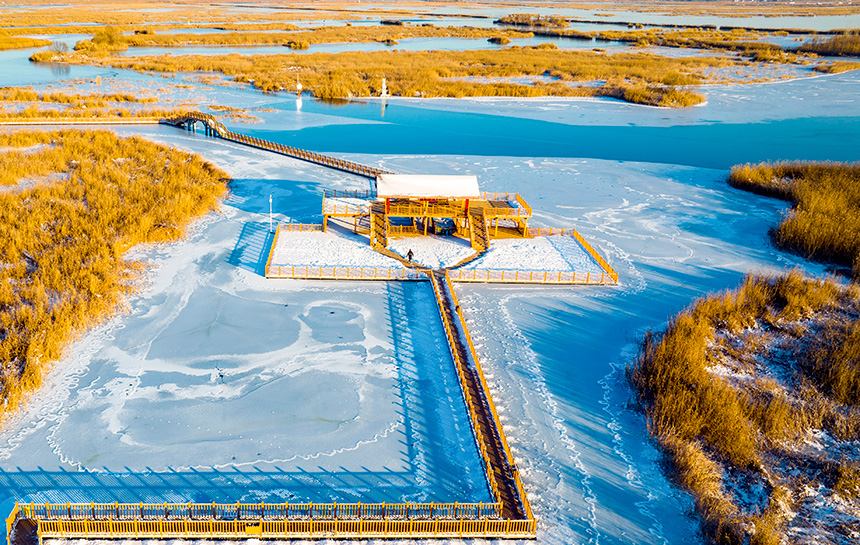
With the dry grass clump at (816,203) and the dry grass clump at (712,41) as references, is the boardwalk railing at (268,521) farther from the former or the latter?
the dry grass clump at (712,41)

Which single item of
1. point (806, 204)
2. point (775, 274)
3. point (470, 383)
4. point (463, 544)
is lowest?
point (463, 544)

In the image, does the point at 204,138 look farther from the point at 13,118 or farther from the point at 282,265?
the point at 282,265

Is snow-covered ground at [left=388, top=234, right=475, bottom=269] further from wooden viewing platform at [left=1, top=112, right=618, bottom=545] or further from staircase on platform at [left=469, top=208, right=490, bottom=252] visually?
wooden viewing platform at [left=1, top=112, right=618, bottom=545]

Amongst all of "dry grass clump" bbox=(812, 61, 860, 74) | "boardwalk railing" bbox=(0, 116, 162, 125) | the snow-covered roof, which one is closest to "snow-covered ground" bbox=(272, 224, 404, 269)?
the snow-covered roof

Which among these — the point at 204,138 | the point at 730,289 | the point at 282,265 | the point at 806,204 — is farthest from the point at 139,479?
the point at 204,138

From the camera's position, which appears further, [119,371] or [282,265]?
[282,265]
